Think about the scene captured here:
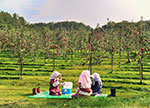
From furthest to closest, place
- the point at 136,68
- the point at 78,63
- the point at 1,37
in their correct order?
the point at 1,37, the point at 78,63, the point at 136,68

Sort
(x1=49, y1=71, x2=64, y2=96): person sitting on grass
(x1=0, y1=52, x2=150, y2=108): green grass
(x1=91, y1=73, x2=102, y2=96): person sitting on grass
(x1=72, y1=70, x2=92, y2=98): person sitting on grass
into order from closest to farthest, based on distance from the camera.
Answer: (x1=0, y1=52, x2=150, y2=108): green grass, (x1=72, y1=70, x2=92, y2=98): person sitting on grass, (x1=91, y1=73, x2=102, y2=96): person sitting on grass, (x1=49, y1=71, x2=64, y2=96): person sitting on grass

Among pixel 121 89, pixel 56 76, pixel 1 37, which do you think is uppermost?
pixel 1 37

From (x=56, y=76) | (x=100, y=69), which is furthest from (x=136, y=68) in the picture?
(x=56, y=76)

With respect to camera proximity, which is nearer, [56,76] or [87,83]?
[87,83]

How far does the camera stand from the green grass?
1364 cm

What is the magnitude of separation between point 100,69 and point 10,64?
1730 cm

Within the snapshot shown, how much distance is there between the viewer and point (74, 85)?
91.9 feet

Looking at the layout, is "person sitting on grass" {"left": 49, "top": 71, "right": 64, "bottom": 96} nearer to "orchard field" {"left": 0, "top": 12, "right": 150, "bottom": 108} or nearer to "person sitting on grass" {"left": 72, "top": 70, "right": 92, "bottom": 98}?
"orchard field" {"left": 0, "top": 12, "right": 150, "bottom": 108}

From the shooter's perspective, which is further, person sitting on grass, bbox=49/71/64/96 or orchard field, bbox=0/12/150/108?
person sitting on grass, bbox=49/71/64/96

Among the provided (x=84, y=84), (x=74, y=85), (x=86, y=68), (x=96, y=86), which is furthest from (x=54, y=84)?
(x=86, y=68)

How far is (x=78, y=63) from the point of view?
44031mm

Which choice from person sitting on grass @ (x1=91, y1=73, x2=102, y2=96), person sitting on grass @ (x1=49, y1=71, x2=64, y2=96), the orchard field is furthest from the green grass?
person sitting on grass @ (x1=91, y1=73, x2=102, y2=96)

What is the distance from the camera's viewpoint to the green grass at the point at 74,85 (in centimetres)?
1364

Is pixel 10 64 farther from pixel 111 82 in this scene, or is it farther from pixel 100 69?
pixel 111 82
